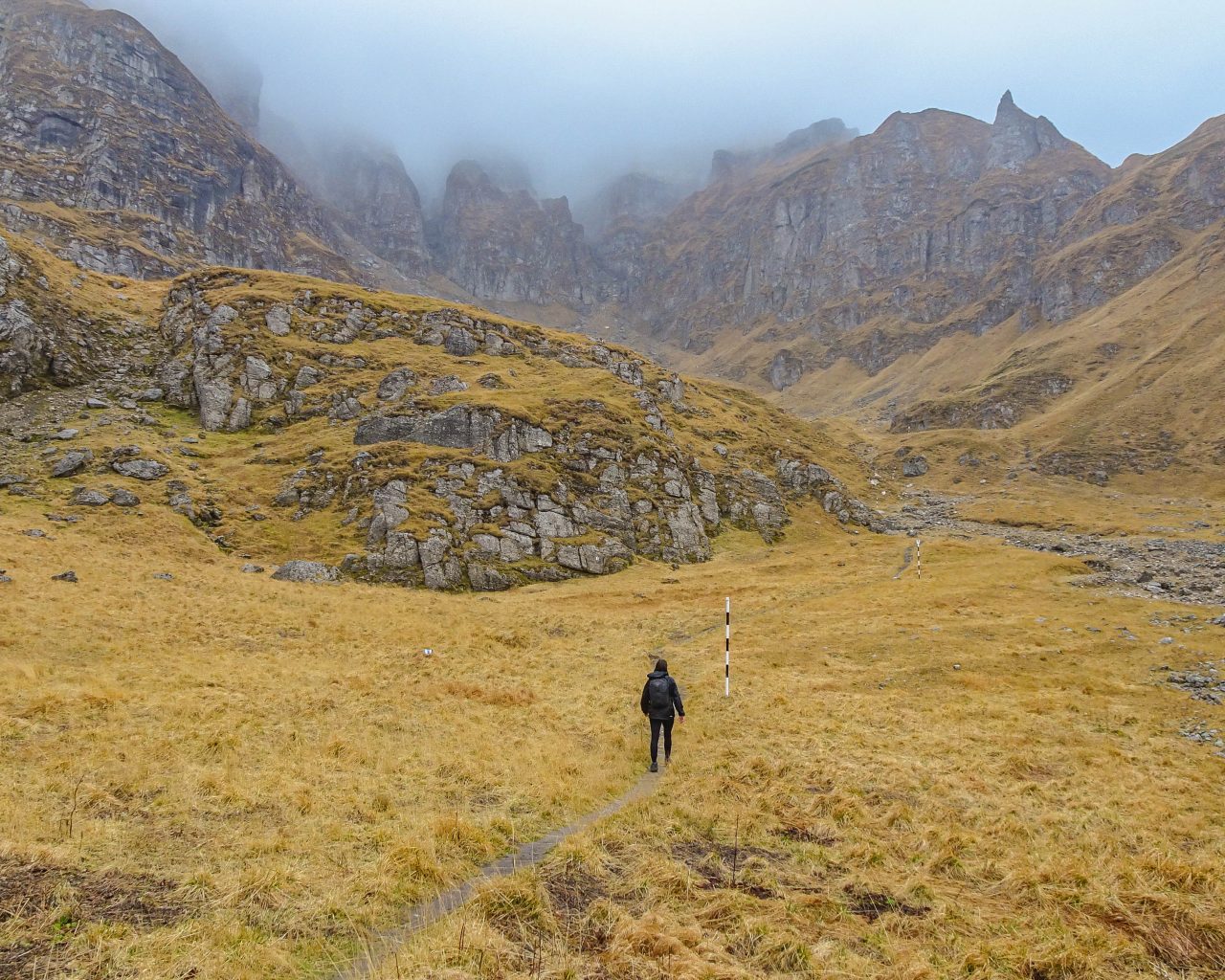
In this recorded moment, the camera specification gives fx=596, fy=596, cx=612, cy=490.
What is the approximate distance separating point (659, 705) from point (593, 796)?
9.65ft

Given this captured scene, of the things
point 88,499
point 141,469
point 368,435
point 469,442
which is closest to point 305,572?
point 88,499

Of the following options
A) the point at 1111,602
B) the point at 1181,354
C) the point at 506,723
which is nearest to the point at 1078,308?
the point at 1181,354

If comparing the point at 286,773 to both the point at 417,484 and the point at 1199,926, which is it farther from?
the point at 417,484

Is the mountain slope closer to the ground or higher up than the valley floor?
higher up

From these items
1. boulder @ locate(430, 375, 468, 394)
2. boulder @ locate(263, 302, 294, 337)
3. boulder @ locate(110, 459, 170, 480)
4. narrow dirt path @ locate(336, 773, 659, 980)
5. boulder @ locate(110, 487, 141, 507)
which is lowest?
narrow dirt path @ locate(336, 773, 659, 980)

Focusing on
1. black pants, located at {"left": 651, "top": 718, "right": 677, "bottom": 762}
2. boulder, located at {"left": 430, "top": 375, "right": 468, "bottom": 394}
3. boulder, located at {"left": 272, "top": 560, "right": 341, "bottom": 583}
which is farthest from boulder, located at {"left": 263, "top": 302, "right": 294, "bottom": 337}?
black pants, located at {"left": 651, "top": 718, "right": 677, "bottom": 762}

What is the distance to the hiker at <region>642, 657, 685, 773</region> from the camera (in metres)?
14.5

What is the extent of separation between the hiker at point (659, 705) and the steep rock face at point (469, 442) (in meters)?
30.9

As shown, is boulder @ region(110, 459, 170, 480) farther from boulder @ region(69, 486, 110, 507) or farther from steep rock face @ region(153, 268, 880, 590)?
steep rock face @ region(153, 268, 880, 590)

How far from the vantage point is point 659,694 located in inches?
576

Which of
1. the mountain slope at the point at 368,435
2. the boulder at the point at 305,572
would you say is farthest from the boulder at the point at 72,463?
the boulder at the point at 305,572

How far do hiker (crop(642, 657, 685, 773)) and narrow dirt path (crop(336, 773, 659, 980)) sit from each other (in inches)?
101

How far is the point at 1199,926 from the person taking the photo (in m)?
7.57

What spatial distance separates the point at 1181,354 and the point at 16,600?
16961cm
